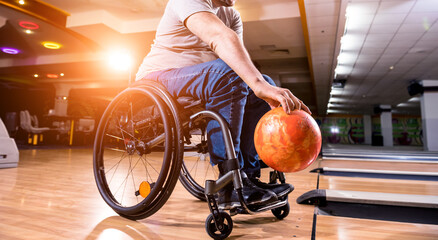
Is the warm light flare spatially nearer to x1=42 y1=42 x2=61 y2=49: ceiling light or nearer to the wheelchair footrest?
x1=42 y1=42 x2=61 y2=49: ceiling light

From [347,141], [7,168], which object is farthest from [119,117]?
[347,141]

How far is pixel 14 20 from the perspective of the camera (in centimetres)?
697

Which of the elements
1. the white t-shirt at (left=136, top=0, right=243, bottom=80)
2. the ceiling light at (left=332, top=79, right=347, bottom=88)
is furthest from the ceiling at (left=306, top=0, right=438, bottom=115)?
the white t-shirt at (left=136, top=0, right=243, bottom=80)

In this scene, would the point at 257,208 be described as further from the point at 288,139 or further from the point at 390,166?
the point at 390,166

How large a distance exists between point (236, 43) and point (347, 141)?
27343mm

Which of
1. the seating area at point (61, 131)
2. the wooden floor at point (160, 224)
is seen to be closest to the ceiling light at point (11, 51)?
the seating area at point (61, 131)

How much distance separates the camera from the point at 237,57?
88 centimetres

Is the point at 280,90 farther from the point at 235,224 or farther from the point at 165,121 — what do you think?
the point at 235,224

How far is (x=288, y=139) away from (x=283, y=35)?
6.46 m

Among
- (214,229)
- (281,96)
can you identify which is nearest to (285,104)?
(281,96)

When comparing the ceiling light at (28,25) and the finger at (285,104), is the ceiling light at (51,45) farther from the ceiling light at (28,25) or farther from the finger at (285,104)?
the finger at (285,104)

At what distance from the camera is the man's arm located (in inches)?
32.5

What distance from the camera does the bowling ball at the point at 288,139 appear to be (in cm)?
80

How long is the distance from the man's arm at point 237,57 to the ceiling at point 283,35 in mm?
4561
